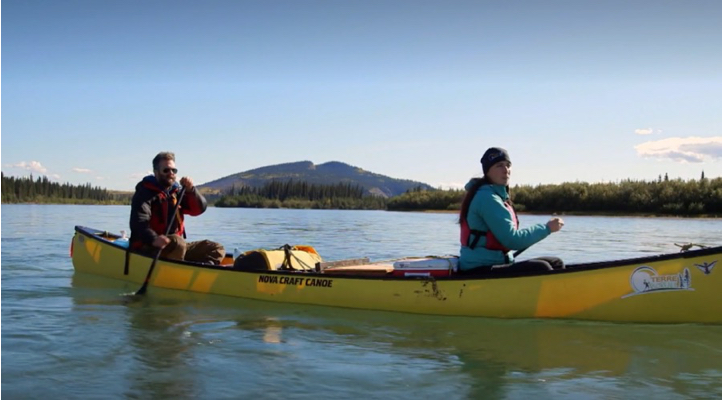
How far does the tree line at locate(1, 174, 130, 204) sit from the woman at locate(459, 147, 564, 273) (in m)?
114

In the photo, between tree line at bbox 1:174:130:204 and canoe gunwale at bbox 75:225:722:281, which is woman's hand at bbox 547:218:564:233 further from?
tree line at bbox 1:174:130:204

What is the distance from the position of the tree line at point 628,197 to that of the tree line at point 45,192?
8648 cm

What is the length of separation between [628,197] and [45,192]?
112 meters

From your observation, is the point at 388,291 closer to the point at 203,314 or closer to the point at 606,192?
the point at 203,314

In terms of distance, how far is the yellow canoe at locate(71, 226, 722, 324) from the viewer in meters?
6.86

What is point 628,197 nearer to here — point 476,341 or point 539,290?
point 539,290

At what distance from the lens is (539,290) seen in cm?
730

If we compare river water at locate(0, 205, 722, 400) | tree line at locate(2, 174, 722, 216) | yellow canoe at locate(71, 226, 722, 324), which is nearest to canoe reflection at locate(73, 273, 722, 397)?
river water at locate(0, 205, 722, 400)

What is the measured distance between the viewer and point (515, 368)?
5855 mm

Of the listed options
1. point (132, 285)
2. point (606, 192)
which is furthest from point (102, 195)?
point (132, 285)

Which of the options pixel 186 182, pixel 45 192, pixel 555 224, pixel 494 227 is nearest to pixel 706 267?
pixel 555 224

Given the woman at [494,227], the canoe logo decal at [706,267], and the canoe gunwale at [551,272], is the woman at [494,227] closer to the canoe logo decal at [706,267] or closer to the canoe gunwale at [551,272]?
the canoe gunwale at [551,272]

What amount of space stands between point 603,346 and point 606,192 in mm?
55532

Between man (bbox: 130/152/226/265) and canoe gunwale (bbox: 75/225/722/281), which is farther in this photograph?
man (bbox: 130/152/226/265)
